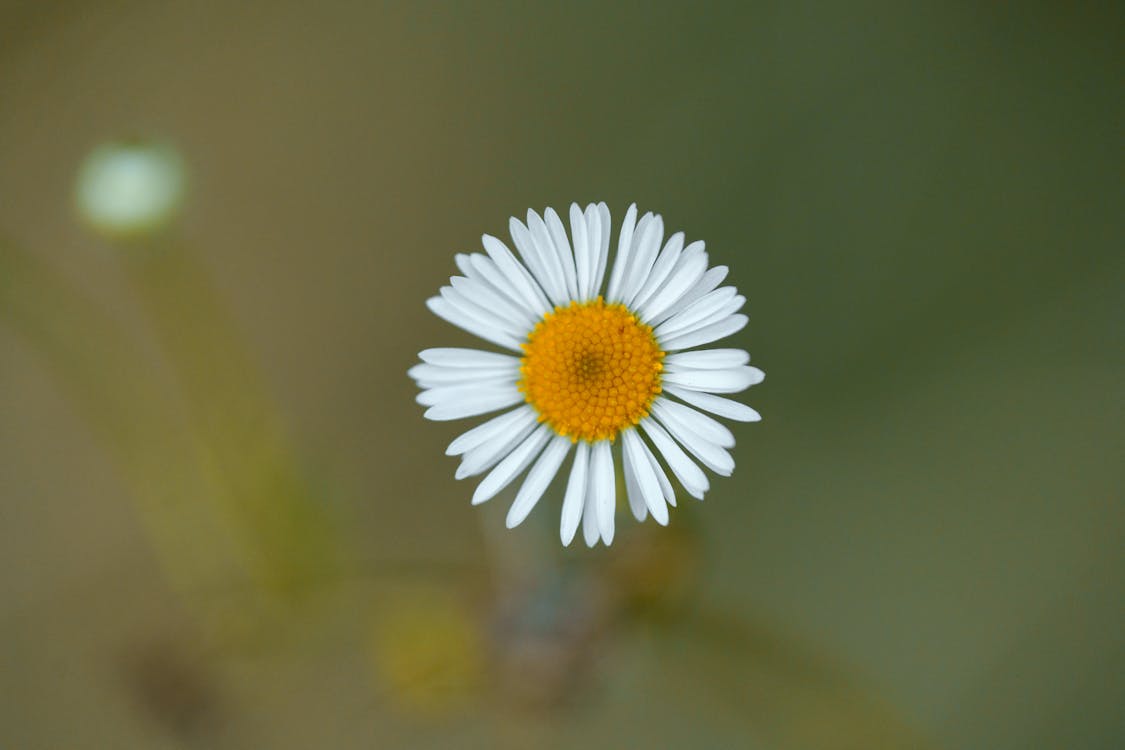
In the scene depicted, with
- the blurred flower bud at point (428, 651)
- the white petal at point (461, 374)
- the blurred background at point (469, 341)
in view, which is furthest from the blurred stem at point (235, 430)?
the white petal at point (461, 374)

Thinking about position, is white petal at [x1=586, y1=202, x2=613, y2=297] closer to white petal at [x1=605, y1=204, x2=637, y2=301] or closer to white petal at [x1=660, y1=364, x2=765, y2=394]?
white petal at [x1=605, y1=204, x2=637, y2=301]

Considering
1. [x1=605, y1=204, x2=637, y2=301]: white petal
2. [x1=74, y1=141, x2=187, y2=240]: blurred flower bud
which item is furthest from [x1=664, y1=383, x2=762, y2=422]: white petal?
[x1=74, y1=141, x2=187, y2=240]: blurred flower bud

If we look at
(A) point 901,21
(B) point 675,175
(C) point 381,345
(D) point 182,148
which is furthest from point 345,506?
(A) point 901,21

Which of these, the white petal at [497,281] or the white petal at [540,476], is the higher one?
the white petal at [497,281]

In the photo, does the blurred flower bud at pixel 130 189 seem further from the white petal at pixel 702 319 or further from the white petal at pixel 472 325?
the white petal at pixel 702 319

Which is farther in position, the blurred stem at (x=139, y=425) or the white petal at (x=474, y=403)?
the blurred stem at (x=139, y=425)

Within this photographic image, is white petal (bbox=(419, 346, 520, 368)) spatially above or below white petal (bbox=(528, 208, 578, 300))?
below

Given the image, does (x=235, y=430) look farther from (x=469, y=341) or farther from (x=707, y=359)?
(x=707, y=359)

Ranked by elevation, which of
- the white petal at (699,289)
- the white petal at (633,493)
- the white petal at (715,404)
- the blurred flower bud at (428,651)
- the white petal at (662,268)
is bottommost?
the blurred flower bud at (428,651)
